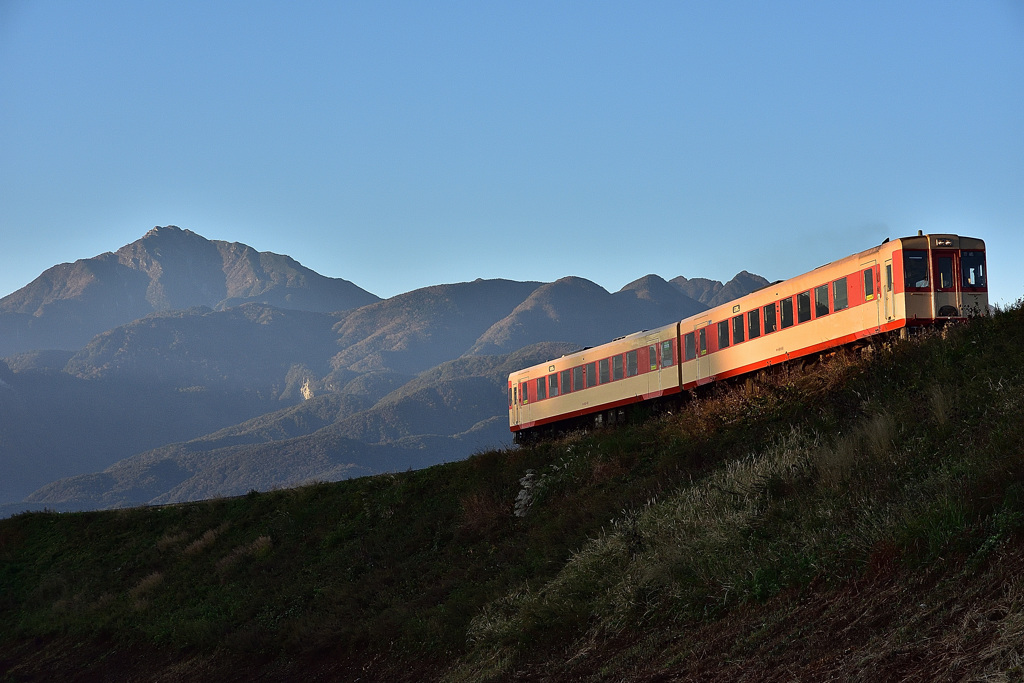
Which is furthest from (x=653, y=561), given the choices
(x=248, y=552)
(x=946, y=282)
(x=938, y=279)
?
(x=248, y=552)

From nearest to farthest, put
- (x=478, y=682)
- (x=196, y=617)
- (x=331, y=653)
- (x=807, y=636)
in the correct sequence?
(x=807, y=636)
(x=478, y=682)
(x=331, y=653)
(x=196, y=617)

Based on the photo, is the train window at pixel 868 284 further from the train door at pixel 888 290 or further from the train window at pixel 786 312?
the train window at pixel 786 312

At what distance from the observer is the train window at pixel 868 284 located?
23.3 metres

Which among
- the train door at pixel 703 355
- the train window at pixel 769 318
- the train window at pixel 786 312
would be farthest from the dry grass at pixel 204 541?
the train window at pixel 786 312

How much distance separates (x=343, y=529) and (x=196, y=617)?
4.38 m

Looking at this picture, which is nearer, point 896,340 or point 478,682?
point 478,682

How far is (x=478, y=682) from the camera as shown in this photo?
14406 mm

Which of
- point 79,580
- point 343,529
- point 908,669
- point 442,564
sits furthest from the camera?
point 79,580

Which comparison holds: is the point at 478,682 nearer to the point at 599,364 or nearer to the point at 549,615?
the point at 549,615

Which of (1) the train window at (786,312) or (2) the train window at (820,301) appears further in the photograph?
(1) the train window at (786,312)

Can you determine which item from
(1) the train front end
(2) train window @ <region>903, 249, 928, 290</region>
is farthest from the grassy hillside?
(2) train window @ <region>903, 249, 928, 290</region>

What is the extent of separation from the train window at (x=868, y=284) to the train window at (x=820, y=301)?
50.0 inches

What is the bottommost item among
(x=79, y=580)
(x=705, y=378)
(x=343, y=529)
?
(x=79, y=580)

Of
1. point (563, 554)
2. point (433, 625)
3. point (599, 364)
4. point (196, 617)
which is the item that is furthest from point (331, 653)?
point (599, 364)
